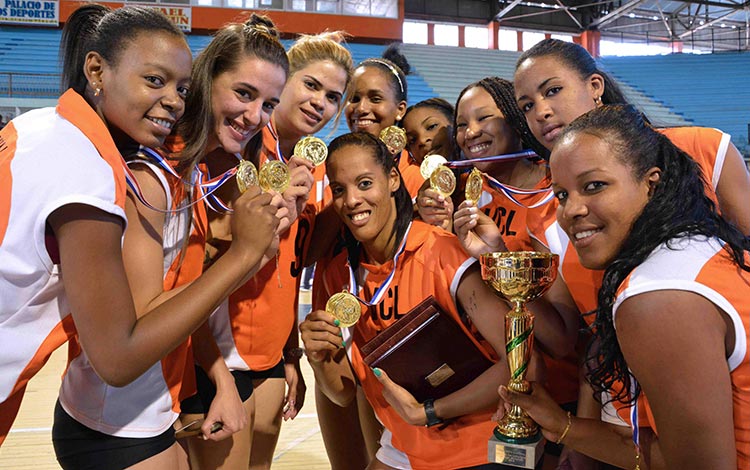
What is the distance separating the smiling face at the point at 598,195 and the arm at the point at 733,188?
0.87 m

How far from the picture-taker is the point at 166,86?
1.55 meters

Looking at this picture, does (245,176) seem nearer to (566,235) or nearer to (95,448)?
(95,448)

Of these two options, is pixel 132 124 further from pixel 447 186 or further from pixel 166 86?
pixel 447 186

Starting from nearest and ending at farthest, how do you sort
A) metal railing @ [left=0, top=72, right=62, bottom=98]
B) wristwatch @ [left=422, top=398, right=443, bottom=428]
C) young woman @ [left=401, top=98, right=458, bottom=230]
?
wristwatch @ [left=422, top=398, right=443, bottom=428] → young woman @ [left=401, top=98, right=458, bottom=230] → metal railing @ [left=0, top=72, right=62, bottom=98]

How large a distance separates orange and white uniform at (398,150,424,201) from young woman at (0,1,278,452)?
1.47 m

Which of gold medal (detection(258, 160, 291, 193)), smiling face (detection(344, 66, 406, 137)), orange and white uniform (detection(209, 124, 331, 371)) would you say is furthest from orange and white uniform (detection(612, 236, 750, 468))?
smiling face (detection(344, 66, 406, 137))

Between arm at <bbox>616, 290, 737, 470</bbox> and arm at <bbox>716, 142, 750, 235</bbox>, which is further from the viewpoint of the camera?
arm at <bbox>716, 142, 750, 235</bbox>

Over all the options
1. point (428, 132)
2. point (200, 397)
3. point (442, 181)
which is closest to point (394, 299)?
point (442, 181)

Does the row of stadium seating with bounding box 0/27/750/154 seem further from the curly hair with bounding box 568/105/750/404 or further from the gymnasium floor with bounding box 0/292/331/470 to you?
the curly hair with bounding box 568/105/750/404

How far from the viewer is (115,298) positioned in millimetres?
1309

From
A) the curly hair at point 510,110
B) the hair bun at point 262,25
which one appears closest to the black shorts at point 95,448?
the hair bun at point 262,25

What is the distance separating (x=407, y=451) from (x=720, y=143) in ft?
4.99

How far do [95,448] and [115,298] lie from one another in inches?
21.1

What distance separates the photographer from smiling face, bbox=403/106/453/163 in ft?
10.4
